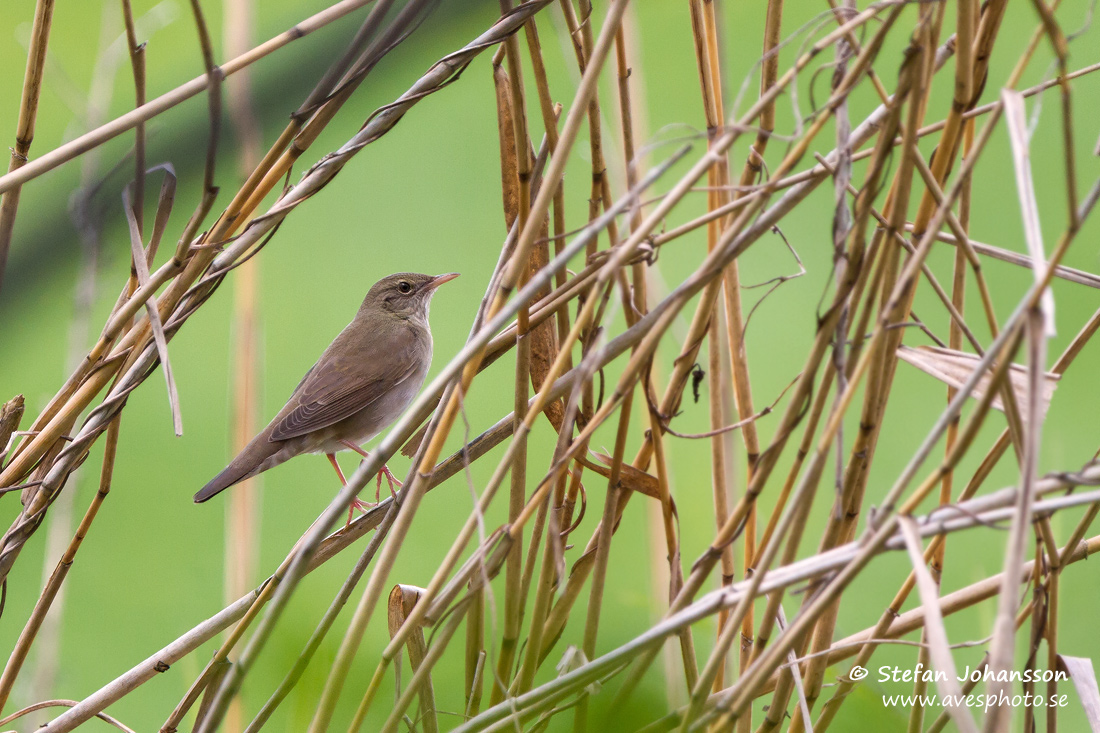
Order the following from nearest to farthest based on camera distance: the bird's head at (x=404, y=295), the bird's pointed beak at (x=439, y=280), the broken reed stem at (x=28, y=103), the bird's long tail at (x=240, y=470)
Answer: the broken reed stem at (x=28, y=103) → the bird's long tail at (x=240, y=470) → the bird's pointed beak at (x=439, y=280) → the bird's head at (x=404, y=295)

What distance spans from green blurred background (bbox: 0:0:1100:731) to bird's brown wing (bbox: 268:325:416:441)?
291 millimetres

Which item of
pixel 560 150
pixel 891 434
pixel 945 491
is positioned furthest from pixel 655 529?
pixel 891 434

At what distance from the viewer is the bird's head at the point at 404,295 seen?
312 cm

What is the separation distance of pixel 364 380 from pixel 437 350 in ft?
3.14

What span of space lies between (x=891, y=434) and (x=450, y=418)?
2.63 meters

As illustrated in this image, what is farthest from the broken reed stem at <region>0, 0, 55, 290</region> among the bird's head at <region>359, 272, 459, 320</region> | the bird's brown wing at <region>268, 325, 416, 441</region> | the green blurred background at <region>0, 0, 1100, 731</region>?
the bird's head at <region>359, 272, 459, 320</region>

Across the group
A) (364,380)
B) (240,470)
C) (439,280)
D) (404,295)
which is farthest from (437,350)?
(240,470)

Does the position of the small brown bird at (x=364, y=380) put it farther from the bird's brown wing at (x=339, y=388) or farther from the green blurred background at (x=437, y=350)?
the green blurred background at (x=437, y=350)

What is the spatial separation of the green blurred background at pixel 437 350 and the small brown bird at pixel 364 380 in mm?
308

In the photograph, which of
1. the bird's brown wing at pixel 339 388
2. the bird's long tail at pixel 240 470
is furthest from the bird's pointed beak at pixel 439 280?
the bird's long tail at pixel 240 470

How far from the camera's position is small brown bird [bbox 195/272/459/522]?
2518mm

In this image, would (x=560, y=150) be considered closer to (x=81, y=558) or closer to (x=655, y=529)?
(x=655, y=529)

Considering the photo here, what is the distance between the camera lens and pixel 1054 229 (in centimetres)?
339

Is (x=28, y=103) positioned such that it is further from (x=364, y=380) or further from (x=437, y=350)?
(x=437, y=350)
